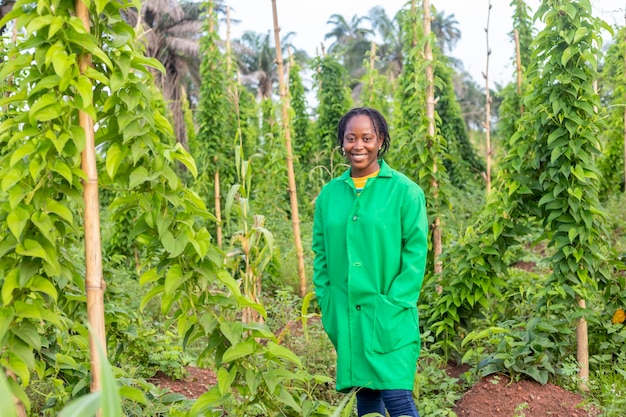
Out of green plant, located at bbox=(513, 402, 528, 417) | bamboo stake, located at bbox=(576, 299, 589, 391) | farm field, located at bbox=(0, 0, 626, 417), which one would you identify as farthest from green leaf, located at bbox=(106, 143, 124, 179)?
bamboo stake, located at bbox=(576, 299, 589, 391)

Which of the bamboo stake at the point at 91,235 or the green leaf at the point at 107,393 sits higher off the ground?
the bamboo stake at the point at 91,235

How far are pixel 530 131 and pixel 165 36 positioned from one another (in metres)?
20.6

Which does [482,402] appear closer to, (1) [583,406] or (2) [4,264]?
(1) [583,406]

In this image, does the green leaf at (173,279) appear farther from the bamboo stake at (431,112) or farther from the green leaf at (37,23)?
the bamboo stake at (431,112)

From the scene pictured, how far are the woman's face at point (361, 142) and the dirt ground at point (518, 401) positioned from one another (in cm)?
159

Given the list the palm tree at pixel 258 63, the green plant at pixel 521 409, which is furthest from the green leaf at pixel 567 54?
the palm tree at pixel 258 63

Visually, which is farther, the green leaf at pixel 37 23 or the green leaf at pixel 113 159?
the green leaf at pixel 113 159

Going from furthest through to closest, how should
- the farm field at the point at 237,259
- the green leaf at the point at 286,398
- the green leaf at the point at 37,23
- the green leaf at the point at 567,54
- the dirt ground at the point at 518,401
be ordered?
the green leaf at the point at 567,54 → the dirt ground at the point at 518,401 → the green leaf at the point at 286,398 → the farm field at the point at 237,259 → the green leaf at the point at 37,23

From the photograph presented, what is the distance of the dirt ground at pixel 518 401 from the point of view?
10.9 ft

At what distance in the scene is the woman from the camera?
243 cm

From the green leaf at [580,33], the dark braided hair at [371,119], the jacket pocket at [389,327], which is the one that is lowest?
the jacket pocket at [389,327]

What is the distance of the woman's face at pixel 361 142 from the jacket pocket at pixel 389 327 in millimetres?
556

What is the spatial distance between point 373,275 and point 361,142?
0.55 metres

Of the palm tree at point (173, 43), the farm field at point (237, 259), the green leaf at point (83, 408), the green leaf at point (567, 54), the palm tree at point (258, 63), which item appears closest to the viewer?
the green leaf at point (83, 408)
